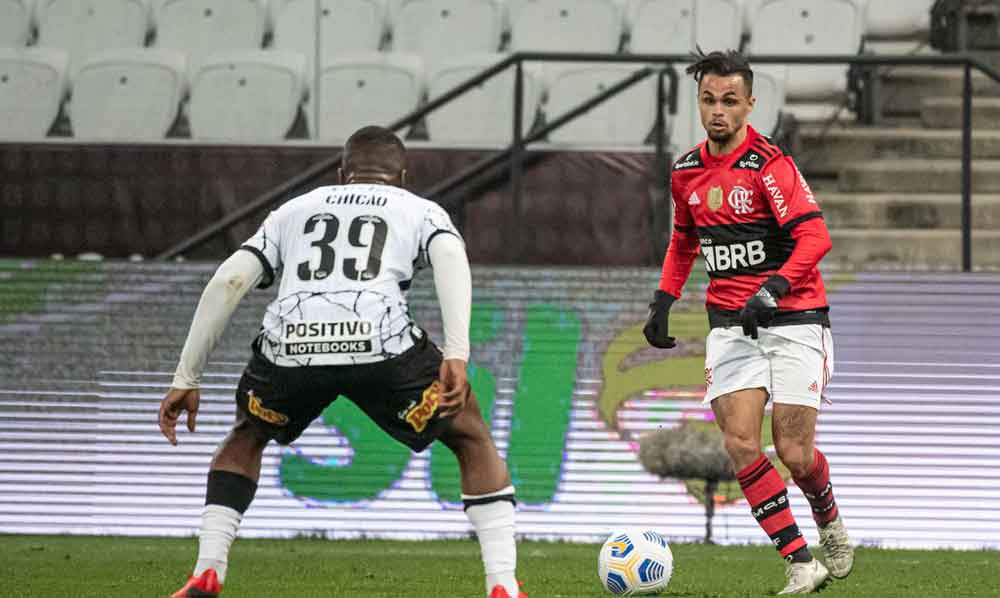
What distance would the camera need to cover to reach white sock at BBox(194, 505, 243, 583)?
558cm

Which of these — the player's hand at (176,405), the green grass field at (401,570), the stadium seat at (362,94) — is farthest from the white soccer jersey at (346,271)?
the stadium seat at (362,94)

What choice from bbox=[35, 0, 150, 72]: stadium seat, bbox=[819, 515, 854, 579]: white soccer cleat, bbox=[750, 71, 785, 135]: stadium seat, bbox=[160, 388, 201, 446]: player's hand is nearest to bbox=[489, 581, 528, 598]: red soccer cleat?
bbox=[160, 388, 201, 446]: player's hand

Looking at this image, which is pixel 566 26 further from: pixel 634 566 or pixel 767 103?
pixel 634 566

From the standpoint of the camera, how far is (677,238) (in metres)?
7.61

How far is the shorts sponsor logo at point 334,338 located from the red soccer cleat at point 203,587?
0.76 meters

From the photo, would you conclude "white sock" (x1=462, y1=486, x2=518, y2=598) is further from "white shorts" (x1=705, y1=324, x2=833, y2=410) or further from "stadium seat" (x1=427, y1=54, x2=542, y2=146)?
"stadium seat" (x1=427, y1=54, x2=542, y2=146)

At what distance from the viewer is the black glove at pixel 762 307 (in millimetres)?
6730

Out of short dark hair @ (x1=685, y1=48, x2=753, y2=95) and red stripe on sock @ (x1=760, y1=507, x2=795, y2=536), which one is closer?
red stripe on sock @ (x1=760, y1=507, x2=795, y2=536)

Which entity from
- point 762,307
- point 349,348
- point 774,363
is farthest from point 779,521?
point 349,348

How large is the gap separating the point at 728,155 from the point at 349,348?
7.75ft

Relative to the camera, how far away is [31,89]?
1137cm

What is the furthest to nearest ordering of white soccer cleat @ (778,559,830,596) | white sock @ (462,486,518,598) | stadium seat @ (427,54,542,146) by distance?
1. stadium seat @ (427,54,542,146)
2. white soccer cleat @ (778,559,830,596)
3. white sock @ (462,486,518,598)

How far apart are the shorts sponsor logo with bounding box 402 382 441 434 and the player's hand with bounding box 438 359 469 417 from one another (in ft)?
0.18

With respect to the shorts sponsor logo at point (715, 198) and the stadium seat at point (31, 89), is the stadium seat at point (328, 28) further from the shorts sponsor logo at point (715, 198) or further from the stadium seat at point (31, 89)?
the shorts sponsor logo at point (715, 198)
